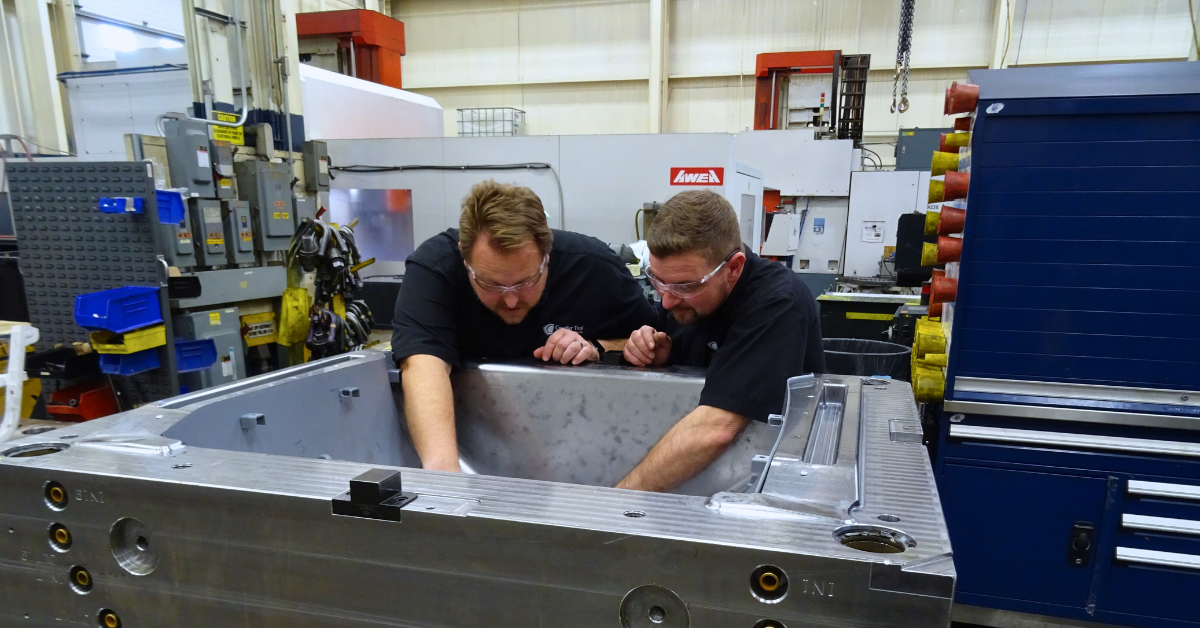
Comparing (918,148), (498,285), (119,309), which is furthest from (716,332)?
(918,148)

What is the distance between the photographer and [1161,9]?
21.8 feet

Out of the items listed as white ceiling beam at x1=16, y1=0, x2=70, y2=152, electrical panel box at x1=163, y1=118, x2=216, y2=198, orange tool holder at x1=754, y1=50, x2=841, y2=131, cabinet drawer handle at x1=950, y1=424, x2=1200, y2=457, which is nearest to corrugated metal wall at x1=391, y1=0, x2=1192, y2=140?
orange tool holder at x1=754, y1=50, x2=841, y2=131

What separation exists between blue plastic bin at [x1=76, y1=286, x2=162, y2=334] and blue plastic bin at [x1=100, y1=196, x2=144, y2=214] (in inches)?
13.5

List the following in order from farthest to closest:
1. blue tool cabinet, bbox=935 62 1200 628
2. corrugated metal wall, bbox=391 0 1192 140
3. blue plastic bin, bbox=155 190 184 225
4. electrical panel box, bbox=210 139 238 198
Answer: corrugated metal wall, bbox=391 0 1192 140, electrical panel box, bbox=210 139 238 198, blue plastic bin, bbox=155 190 184 225, blue tool cabinet, bbox=935 62 1200 628

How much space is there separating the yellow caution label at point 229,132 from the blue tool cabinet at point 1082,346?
3709 millimetres

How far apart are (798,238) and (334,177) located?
153 inches

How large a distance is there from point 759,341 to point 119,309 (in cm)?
286

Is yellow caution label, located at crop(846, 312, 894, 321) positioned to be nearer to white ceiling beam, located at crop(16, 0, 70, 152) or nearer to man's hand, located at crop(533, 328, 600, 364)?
man's hand, located at crop(533, 328, 600, 364)

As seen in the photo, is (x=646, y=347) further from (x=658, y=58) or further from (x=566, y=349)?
(x=658, y=58)

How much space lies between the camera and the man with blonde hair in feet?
4.02

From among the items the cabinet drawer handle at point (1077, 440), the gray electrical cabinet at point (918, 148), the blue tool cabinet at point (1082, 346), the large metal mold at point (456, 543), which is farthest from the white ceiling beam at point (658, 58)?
the large metal mold at point (456, 543)

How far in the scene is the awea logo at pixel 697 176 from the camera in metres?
4.23

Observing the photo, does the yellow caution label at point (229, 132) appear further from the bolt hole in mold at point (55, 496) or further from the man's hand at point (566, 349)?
the bolt hole in mold at point (55, 496)

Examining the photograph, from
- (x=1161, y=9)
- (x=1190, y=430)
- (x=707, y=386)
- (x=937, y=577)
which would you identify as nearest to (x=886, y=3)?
(x=1161, y=9)
